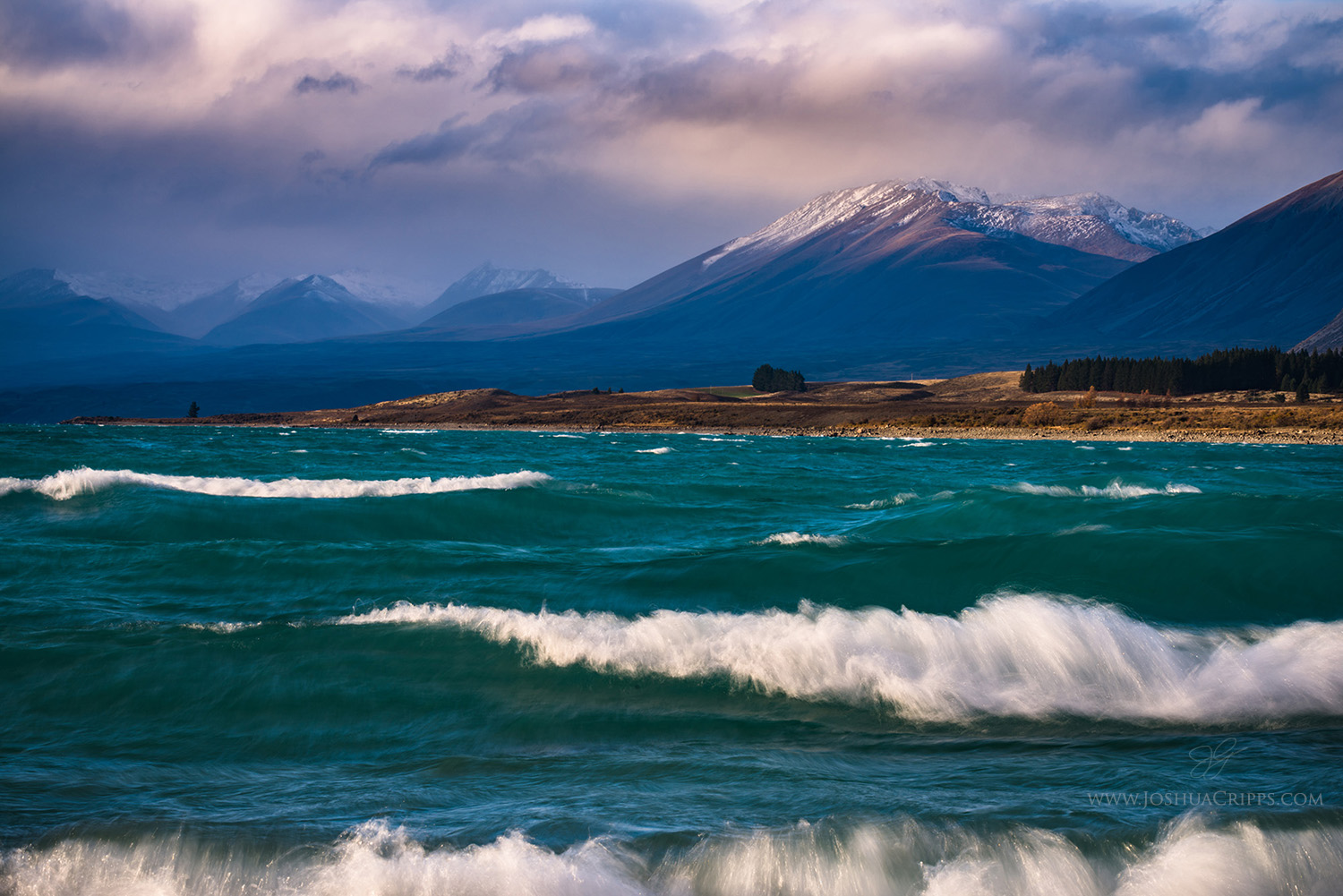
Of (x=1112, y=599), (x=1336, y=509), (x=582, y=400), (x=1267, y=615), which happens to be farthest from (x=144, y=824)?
(x=582, y=400)

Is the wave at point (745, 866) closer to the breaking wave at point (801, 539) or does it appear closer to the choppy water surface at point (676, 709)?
the choppy water surface at point (676, 709)

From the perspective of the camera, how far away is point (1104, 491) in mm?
27766

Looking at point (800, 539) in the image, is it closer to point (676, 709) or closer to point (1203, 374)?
point (676, 709)

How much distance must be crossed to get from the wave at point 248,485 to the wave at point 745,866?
20040 mm

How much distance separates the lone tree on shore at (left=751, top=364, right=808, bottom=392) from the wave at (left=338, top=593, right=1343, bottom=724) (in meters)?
134

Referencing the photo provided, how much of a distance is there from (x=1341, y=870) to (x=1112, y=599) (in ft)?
26.5

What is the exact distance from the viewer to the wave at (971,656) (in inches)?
375

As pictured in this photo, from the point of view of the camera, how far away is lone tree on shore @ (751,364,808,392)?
5758 inches

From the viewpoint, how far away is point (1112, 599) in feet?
46.1

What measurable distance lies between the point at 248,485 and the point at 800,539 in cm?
1796

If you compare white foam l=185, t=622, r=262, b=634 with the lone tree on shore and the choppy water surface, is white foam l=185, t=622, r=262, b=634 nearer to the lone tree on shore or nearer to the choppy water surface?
the choppy water surface

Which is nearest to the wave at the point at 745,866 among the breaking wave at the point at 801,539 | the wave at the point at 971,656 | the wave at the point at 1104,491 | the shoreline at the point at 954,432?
the wave at the point at 971,656

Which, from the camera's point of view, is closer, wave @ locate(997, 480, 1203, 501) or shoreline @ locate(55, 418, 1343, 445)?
wave @ locate(997, 480, 1203, 501)
